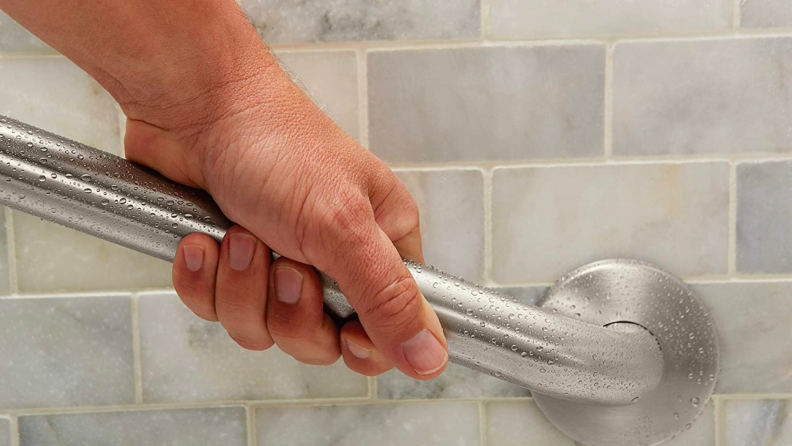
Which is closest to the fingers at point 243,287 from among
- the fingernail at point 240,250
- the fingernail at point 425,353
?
the fingernail at point 240,250

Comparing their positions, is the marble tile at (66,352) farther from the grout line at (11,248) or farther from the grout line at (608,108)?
the grout line at (608,108)

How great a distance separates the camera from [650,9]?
0.55 meters

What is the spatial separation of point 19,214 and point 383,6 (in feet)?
1.36

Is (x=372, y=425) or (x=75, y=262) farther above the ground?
(x=75, y=262)

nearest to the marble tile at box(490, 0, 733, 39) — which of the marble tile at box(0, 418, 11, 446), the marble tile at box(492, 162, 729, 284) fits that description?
the marble tile at box(492, 162, 729, 284)

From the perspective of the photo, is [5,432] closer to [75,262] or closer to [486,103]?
[75,262]

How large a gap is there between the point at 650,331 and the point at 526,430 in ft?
0.53

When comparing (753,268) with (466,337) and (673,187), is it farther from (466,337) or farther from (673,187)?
(466,337)

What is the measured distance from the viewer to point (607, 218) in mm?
578

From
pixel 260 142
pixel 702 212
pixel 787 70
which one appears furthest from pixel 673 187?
pixel 260 142

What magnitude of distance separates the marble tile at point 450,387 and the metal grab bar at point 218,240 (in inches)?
4.5

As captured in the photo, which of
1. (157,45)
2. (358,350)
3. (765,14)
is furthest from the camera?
(765,14)

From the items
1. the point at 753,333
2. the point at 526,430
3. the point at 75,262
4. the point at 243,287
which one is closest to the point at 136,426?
the point at 75,262

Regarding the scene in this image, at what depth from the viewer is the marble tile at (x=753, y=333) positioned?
583 mm
